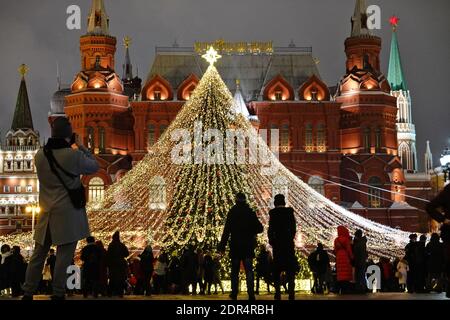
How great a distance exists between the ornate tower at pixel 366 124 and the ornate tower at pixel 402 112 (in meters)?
44.5

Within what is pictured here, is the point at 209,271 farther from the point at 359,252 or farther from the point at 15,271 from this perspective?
the point at 15,271

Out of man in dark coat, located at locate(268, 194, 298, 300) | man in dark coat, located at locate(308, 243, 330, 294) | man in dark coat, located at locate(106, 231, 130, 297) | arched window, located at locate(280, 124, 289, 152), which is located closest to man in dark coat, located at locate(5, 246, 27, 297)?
man in dark coat, located at locate(106, 231, 130, 297)

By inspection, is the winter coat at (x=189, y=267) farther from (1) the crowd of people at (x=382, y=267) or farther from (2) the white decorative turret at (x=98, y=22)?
(2) the white decorative turret at (x=98, y=22)

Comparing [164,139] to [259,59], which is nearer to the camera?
[164,139]

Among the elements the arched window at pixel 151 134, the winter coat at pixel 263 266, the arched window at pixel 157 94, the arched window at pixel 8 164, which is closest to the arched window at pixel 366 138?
the arched window at pixel 157 94

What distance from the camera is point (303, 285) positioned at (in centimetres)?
2622

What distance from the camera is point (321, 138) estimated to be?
66312 mm

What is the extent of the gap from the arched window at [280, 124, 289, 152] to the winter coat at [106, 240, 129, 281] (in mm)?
47812

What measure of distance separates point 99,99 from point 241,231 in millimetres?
52498

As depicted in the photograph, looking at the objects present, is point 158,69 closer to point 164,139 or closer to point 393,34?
point 164,139

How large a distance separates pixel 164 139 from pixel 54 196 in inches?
993

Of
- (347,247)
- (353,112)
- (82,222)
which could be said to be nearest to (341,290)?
(347,247)
